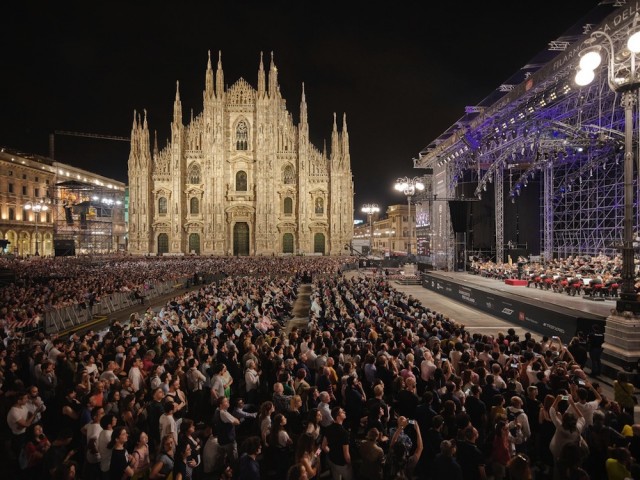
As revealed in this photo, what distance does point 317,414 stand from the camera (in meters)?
4.78

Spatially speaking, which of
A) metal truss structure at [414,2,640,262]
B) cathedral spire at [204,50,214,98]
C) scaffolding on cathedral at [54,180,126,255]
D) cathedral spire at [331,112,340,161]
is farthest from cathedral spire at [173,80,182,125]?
metal truss structure at [414,2,640,262]

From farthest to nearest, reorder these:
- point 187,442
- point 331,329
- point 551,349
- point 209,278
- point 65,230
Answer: point 65,230 → point 209,278 → point 331,329 → point 551,349 → point 187,442

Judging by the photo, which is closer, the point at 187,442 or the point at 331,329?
the point at 187,442

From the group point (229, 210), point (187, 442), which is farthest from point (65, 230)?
point (187, 442)

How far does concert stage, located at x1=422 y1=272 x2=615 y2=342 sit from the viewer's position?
38.6ft

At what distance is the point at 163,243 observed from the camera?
5331 centimetres

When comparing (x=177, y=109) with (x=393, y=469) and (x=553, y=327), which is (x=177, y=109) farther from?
(x=393, y=469)

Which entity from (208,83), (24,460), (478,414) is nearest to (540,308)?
(478,414)

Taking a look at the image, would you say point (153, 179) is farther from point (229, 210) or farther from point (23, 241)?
point (23, 241)

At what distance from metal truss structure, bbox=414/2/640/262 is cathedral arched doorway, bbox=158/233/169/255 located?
3505 centimetres

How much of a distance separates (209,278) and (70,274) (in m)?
8.36

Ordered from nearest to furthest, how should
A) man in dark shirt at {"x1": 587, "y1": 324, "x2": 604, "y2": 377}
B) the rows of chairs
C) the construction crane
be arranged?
man in dark shirt at {"x1": 587, "y1": 324, "x2": 604, "y2": 377} < the rows of chairs < the construction crane

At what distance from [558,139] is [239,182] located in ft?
133

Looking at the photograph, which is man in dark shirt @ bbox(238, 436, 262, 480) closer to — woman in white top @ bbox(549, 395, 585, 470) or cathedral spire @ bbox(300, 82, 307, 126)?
woman in white top @ bbox(549, 395, 585, 470)
